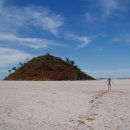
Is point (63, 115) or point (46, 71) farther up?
point (46, 71)

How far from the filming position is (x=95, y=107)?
2088 centimetres

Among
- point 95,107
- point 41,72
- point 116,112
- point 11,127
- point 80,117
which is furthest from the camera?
point 41,72

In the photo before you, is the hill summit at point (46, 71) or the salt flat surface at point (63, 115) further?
the hill summit at point (46, 71)

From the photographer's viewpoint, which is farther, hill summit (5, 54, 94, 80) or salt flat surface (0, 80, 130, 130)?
hill summit (5, 54, 94, 80)

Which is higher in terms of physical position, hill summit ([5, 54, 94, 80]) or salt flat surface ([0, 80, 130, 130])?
hill summit ([5, 54, 94, 80])

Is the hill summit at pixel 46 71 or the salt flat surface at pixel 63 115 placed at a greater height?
the hill summit at pixel 46 71

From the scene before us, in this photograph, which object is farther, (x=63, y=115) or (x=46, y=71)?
(x=46, y=71)

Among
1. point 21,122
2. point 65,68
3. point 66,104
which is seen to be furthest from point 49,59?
point 21,122

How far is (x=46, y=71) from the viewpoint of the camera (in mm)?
72312

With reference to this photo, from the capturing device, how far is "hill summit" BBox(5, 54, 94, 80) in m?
69.2

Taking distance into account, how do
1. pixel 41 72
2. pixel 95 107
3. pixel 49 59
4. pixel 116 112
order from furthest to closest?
pixel 49 59 < pixel 41 72 < pixel 95 107 < pixel 116 112

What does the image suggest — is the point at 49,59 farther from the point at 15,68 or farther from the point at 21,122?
the point at 21,122

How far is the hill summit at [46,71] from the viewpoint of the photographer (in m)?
69.2

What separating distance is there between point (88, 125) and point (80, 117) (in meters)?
1.77
